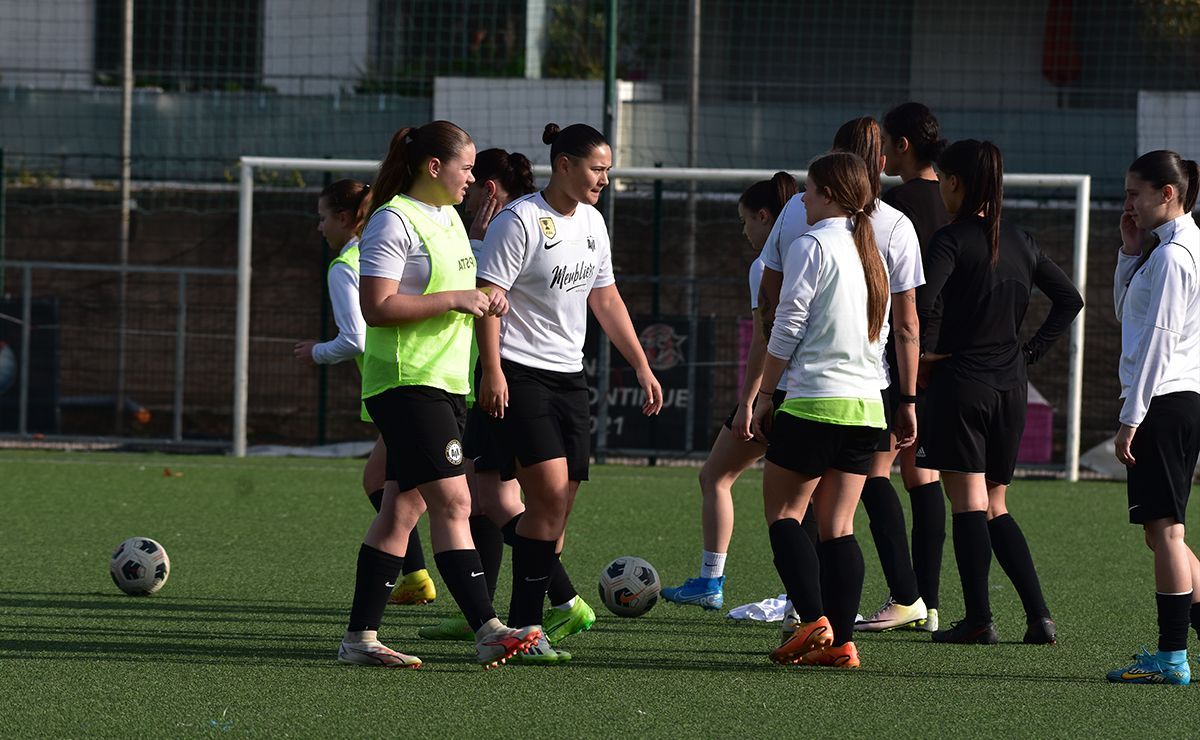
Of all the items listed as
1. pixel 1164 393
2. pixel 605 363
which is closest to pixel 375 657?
pixel 1164 393

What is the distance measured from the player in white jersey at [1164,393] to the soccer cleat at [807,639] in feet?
2.98

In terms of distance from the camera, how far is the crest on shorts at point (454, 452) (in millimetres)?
4793

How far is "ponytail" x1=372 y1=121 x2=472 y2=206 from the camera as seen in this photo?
16.1 feet

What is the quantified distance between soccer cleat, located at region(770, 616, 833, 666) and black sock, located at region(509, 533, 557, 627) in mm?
799

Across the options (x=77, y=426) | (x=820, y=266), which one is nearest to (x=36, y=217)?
(x=77, y=426)

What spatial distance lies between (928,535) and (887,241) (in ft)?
4.12

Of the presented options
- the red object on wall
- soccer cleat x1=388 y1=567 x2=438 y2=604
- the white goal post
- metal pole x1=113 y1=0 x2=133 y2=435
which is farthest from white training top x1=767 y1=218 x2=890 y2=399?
the red object on wall

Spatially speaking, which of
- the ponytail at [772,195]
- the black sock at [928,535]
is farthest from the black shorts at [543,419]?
the black sock at [928,535]

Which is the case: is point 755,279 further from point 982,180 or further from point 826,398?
point 826,398

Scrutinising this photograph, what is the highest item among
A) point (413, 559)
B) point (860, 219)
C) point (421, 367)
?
point (860, 219)

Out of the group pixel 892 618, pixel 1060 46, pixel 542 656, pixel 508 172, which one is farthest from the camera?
pixel 1060 46

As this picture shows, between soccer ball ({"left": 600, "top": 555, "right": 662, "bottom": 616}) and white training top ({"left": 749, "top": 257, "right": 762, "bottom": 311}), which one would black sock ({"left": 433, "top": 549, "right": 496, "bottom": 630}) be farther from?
white training top ({"left": 749, "top": 257, "right": 762, "bottom": 311})

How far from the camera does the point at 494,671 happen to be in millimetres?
4926

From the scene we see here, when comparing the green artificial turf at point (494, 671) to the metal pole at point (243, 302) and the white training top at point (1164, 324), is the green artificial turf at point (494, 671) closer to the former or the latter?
the white training top at point (1164, 324)
